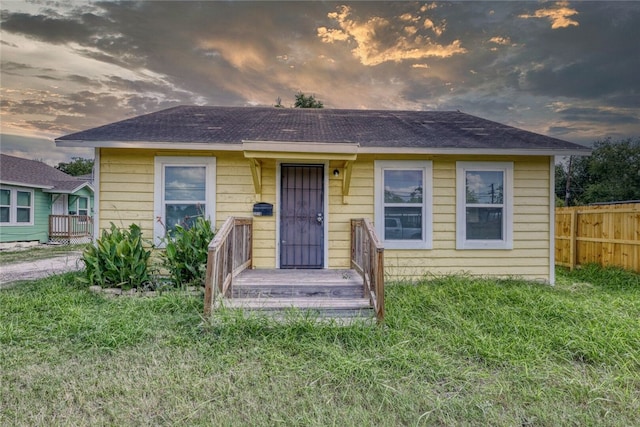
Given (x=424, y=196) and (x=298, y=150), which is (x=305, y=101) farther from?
(x=298, y=150)

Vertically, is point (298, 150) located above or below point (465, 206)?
above

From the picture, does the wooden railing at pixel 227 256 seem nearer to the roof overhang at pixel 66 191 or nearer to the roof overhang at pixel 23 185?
the roof overhang at pixel 23 185

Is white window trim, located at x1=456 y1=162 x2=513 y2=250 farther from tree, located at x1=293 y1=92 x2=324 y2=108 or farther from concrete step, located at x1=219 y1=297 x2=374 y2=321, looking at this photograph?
tree, located at x1=293 y1=92 x2=324 y2=108

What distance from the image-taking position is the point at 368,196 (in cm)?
598

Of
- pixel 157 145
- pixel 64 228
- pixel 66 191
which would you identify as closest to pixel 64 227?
pixel 64 228

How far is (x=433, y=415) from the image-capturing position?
7.79 feet

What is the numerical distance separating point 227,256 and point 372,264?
1.96 meters

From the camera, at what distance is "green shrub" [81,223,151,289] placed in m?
5.04

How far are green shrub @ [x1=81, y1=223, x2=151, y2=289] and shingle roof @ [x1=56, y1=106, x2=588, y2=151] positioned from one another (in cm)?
171

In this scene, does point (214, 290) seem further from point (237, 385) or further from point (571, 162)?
point (571, 162)

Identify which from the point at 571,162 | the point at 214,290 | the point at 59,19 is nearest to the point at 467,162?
the point at 214,290

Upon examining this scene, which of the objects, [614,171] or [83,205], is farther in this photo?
[614,171]

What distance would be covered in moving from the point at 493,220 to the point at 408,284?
2.15m

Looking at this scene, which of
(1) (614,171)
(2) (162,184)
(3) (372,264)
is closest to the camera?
(3) (372,264)
